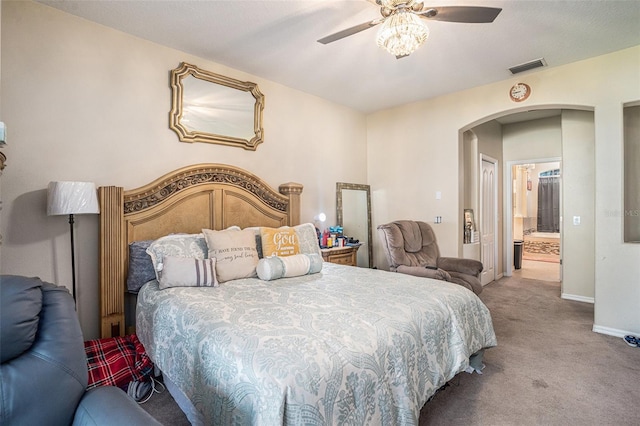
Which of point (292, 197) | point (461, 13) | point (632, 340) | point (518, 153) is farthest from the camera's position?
point (518, 153)

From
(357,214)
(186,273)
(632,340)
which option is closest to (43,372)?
(186,273)

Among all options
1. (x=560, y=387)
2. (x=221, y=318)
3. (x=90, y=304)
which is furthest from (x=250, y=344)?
(x=560, y=387)

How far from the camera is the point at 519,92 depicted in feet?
11.4

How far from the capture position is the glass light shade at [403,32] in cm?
184

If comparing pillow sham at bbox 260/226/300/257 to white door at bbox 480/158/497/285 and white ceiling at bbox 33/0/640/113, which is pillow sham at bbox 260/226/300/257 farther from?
white door at bbox 480/158/497/285

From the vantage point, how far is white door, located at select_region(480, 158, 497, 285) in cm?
498

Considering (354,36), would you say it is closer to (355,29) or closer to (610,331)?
(355,29)

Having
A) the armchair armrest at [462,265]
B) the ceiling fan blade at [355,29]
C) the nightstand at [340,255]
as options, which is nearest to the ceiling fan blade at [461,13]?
the ceiling fan blade at [355,29]

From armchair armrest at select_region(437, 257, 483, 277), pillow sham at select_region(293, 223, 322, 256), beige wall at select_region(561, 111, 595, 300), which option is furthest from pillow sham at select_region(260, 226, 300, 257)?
beige wall at select_region(561, 111, 595, 300)

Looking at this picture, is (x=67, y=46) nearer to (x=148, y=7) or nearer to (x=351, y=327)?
(x=148, y=7)

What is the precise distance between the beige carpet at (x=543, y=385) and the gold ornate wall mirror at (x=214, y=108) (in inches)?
92.3

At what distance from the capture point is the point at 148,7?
228cm

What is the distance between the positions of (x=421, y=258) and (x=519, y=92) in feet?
7.31

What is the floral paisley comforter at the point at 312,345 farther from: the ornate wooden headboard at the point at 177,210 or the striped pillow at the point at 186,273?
the ornate wooden headboard at the point at 177,210
